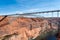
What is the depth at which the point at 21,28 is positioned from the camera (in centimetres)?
1842

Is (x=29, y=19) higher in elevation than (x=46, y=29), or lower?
higher

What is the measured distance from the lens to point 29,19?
26.0 meters

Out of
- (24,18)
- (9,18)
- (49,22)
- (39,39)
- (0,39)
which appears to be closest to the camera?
(0,39)

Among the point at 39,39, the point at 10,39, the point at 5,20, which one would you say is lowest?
the point at 39,39

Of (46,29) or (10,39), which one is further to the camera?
(46,29)

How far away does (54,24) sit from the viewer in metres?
31.8

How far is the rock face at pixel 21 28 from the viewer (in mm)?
13644

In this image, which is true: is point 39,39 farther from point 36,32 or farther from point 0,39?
point 0,39

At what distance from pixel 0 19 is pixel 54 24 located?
17089mm

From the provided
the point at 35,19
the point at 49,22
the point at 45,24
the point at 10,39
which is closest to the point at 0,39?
the point at 10,39

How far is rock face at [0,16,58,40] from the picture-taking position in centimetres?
1364

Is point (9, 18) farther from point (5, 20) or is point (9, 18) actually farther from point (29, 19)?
point (29, 19)

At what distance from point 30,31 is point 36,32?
7.62 ft

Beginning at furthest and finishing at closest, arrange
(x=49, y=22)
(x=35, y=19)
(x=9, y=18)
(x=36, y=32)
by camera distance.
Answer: (x=49, y=22)
(x=35, y=19)
(x=36, y=32)
(x=9, y=18)
